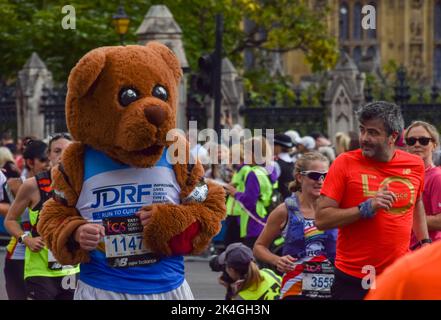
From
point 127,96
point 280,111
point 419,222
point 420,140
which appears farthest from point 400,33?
point 127,96

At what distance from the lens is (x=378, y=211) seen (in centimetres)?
630

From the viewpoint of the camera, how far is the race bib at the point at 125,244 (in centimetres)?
554

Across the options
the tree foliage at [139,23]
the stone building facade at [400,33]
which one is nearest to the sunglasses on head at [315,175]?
the tree foliage at [139,23]

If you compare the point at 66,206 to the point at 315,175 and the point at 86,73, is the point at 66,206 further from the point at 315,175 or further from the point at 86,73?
the point at 315,175

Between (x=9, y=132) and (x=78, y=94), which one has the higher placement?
(x=78, y=94)

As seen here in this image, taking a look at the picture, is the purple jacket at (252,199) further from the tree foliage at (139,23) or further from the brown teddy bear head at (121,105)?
the tree foliage at (139,23)

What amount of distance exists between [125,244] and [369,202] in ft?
4.26

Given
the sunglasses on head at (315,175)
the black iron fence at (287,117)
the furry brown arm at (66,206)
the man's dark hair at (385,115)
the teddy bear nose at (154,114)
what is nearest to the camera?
the teddy bear nose at (154,114)

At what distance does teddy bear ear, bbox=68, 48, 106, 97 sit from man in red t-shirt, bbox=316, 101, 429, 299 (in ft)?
4.72
